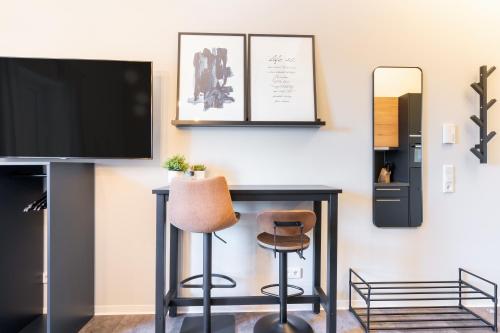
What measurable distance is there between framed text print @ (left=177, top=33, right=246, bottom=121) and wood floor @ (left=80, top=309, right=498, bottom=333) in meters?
1.51

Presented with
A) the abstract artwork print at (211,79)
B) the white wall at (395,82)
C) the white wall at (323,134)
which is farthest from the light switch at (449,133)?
the abstract artwork print at (211,79)

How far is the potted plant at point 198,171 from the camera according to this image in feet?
6.25

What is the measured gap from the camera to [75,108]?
74.0 inches

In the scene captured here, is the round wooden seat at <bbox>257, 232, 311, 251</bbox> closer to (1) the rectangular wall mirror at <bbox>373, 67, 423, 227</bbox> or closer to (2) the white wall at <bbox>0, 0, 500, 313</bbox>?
(2) the white wall at <bbox>0, 0, 500, 313</bbox>

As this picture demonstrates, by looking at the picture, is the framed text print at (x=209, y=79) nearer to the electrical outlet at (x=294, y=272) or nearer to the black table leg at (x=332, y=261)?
the black table leg at (x=332, y=261)

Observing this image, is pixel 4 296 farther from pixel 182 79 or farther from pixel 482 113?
pixel 482 113

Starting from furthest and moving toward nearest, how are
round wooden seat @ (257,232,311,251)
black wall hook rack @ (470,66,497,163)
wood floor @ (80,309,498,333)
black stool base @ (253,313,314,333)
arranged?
black wall hook rack @ (470,66,497,163)
wood floor @ (80,309,498,333)
black stool base @ (253,313,314,333)
round wooden seat @ (257,232,311,251)

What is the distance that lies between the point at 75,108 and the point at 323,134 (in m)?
1.88

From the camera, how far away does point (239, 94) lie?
2006 millimetres

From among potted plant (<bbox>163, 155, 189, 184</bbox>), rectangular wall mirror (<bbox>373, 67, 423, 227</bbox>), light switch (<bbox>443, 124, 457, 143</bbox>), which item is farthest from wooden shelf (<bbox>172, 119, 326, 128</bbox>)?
light switch (<bbox>443, 124, 457, 143</bbox>)

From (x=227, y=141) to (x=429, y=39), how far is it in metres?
1.86

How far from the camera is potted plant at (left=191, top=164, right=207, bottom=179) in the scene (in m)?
1.91

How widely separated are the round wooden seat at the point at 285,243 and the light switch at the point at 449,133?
147cm

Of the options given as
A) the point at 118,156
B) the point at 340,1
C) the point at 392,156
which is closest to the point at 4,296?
the point at 118,156
